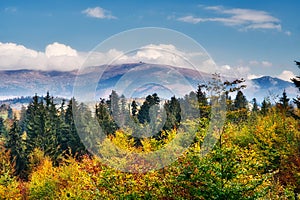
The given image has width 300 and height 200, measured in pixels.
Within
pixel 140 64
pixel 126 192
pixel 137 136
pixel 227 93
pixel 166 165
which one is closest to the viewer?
pixel 126 192

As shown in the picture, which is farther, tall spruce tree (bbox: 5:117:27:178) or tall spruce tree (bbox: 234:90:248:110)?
tall spruce tree (bbox: 234:90:248:110)

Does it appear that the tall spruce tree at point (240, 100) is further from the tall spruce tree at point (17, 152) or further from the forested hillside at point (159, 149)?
the tall spruce tree at point (17, 152)

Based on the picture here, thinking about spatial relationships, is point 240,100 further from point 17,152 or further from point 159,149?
point 159,149

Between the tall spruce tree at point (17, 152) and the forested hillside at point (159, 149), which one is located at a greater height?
the forested hillside at point (159, 149)

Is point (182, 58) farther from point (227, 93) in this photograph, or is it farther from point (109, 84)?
point (227, 93)

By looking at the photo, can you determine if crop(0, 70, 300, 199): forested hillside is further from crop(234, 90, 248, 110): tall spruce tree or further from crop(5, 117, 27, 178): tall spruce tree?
crop(234, 90, 248, 110): tall spruce tree

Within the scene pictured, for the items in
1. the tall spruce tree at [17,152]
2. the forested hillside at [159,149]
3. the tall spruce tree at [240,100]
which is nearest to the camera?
the forested hillside at [159,149]

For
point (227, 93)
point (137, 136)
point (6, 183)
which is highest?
point (227, 93)

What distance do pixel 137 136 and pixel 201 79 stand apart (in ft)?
80.8

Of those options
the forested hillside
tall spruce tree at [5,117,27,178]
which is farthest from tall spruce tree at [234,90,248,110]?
tall spruce tree at [5,117,27,178]

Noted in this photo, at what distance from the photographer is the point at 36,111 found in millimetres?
89000

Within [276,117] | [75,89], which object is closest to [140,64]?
[75,89]

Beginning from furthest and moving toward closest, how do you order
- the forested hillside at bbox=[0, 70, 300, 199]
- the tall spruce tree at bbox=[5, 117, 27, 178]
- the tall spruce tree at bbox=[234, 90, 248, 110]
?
1. the tall spruce tree at bbox=[234, 90, 248, 110]
2. the tall spruce tree at bbox=[5, 117, 27, 178]
3. the forested hillside at bbox=[0, 70, 300, 199]

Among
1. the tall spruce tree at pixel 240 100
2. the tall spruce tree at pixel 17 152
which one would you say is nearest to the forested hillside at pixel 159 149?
the tall spruce tree at pixel 17 152
